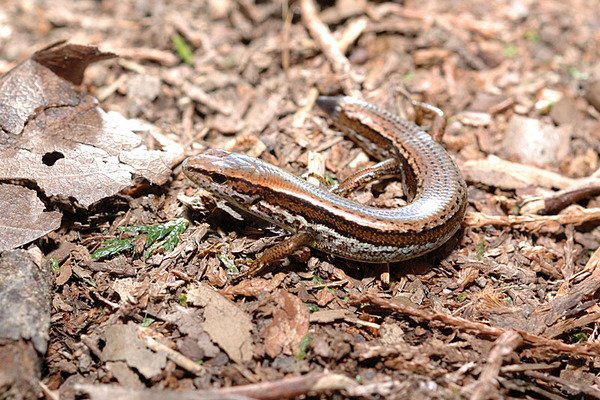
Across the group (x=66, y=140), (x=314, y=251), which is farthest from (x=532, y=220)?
(x=66, y=140)

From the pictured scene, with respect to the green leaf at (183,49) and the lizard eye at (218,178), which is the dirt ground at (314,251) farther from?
the lizard eye at (218,178)

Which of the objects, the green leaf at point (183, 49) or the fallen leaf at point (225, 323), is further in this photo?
the green leaf at point (183, 49)

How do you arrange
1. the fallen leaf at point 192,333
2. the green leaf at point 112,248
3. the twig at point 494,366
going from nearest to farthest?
the twig at point 494,366
the fallen leaf at point 192,333
the green leaf at point 112,248

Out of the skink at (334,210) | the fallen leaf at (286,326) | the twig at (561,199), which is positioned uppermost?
the skink at (334,210)

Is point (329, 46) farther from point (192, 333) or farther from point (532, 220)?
point (192, 333)

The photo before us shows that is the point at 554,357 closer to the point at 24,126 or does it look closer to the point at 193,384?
the point at 193,384

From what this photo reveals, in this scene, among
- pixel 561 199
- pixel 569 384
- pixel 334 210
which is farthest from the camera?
pixel 561 199

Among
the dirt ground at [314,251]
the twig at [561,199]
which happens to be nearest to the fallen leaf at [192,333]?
the dirt ground at [314,251]
